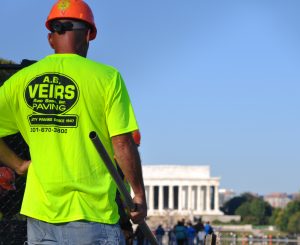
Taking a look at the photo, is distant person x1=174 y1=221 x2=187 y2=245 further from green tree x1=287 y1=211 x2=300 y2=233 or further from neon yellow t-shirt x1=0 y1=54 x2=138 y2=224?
green tree x1=287 y1=211 x2=300 y2=233

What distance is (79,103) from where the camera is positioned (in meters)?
4.05

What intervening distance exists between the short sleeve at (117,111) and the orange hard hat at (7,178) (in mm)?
2159

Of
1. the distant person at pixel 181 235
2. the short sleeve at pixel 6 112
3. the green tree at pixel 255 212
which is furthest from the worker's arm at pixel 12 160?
the green tree at pixel 255 212

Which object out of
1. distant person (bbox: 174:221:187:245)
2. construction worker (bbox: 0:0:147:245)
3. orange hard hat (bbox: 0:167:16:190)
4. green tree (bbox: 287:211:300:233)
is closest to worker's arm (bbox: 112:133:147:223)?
construction worker (bbox: 0:0:147:245)

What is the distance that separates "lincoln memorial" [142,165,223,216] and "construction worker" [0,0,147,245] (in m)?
143

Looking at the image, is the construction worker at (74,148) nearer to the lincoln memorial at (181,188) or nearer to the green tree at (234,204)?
the lincoln memorial at (181,188)

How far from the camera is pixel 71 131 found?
4.03 meters

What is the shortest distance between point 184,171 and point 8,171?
470 feet

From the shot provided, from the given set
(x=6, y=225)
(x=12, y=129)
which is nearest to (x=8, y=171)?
(x=6, y=225)

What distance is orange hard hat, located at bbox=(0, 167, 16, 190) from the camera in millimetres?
6082

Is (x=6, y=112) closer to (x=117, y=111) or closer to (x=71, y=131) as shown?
(x=71, y=131)

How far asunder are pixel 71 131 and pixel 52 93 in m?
0.19

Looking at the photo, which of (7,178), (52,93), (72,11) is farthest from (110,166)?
(7,178)

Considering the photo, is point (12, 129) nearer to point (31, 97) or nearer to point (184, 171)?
point (31, 97)
